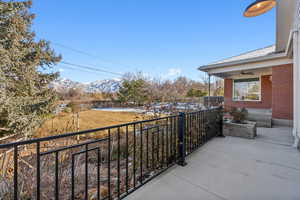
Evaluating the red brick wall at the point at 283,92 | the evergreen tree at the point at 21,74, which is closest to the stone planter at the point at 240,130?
the red brick wall at the point at 283,92

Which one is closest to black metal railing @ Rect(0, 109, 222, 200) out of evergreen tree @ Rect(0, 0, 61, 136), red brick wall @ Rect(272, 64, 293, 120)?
red brick wall @ Rect(272, 64, 293, 120)

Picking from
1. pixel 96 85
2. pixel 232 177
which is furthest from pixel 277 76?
pixel 96 85

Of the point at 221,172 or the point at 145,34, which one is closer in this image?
the point at 221,172

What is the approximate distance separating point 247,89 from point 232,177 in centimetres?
817

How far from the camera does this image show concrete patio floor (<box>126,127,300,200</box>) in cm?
171

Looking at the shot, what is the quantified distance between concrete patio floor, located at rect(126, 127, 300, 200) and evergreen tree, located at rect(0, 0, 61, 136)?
729 centimetres

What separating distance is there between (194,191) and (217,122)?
2821mm

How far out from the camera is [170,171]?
227cm

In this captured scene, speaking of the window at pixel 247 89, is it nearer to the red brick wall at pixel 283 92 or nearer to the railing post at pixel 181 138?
the red brick wall at pixel 283 92

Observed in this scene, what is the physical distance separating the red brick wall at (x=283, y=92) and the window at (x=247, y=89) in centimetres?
252

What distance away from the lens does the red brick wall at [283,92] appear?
5547mm

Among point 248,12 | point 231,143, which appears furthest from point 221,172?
point 248,12

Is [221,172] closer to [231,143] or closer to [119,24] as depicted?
[231,143]

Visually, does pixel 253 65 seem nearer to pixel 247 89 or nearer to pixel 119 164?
pixel 247 89
